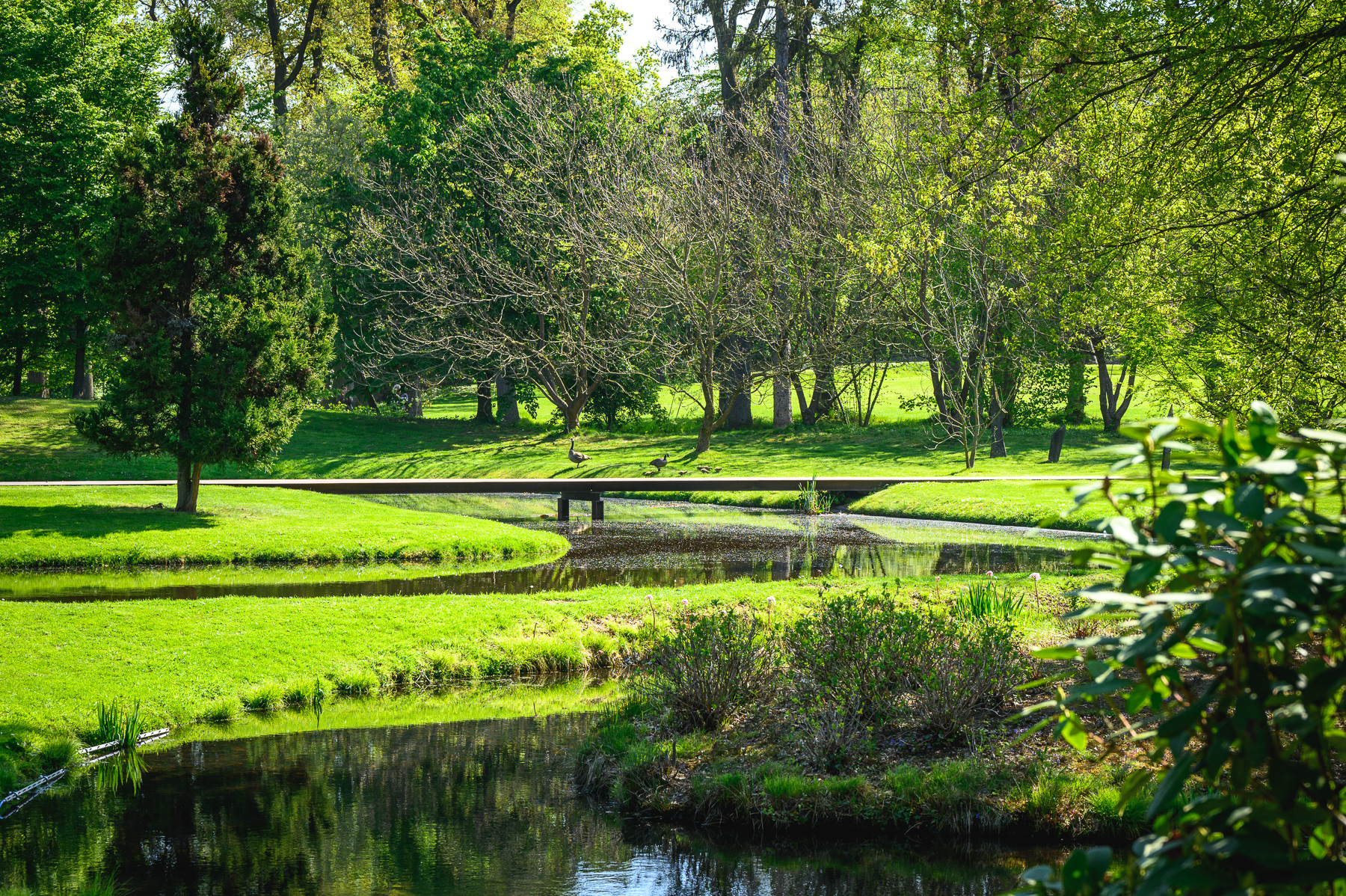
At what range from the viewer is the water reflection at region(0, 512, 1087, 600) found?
1574cm

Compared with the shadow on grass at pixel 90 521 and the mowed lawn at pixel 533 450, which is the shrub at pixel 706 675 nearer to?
the shadow on grass at pixel 90 521

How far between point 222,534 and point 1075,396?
29484 millimetres

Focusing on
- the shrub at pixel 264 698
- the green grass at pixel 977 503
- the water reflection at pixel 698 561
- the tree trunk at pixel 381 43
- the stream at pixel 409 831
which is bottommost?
the stream at pixel 409 831

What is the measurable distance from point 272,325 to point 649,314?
13.8 m

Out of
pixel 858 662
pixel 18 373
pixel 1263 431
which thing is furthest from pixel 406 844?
pixel 18 373

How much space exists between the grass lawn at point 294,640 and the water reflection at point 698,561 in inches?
89.9

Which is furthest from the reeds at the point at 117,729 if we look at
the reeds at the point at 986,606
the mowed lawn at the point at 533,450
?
the mowed lawn at the point at 533,450

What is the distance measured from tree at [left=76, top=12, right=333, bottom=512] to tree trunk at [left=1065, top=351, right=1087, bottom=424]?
27.2 m

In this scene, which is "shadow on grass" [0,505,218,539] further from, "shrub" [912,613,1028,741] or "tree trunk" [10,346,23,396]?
→ "tree trunk" [10,346,23,396]

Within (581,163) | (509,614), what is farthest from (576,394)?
(509,614)

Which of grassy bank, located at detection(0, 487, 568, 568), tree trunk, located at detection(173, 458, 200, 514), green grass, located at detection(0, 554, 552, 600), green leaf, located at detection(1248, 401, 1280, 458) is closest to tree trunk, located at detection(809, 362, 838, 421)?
grassy bank, located at detection(0, 487, 568, 568)

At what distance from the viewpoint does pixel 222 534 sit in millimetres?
19234

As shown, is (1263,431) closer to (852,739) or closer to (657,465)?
(852,739)

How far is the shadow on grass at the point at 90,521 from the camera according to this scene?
60.8 feet
